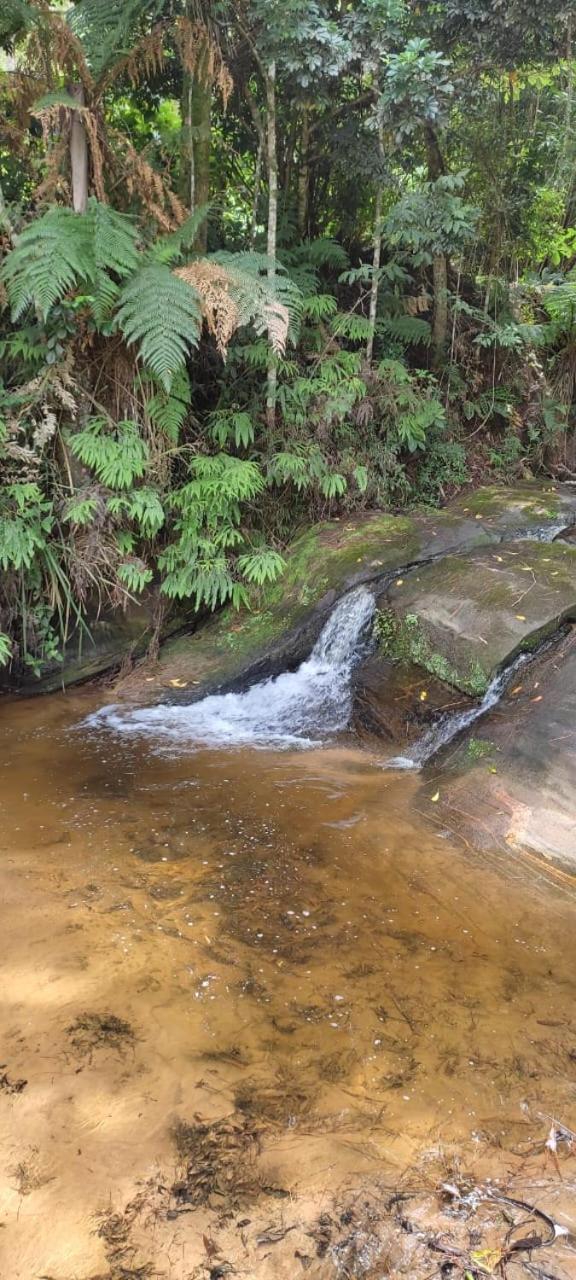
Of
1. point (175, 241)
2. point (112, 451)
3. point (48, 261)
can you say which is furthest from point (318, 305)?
point (48, 261)

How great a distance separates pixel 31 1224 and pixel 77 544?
4549 millimetres

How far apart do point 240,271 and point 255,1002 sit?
502 cm

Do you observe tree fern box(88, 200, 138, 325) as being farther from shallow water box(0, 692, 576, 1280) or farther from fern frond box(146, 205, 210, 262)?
shallow water box(0, 692, 576, 1280)

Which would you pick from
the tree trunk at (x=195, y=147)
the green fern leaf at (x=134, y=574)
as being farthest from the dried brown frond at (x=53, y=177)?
the green fern leaf at (x=134, y=574)

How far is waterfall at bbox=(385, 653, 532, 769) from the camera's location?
15.3ft

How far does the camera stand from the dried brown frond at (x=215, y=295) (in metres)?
5.16

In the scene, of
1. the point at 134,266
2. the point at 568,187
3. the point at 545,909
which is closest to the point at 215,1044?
the point at 545,909

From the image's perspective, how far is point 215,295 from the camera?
17.0 feet

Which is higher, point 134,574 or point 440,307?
point 440,307

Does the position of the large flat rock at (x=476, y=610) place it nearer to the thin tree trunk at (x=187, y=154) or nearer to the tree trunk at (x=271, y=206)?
the tree trunk at (x=271, y=206)

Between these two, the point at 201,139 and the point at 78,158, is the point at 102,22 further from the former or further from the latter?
the point at 78,158

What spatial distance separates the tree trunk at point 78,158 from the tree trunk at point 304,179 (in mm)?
2742

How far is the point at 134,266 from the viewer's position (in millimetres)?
4961

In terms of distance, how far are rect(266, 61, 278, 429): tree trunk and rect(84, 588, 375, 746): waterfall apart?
1.98m
